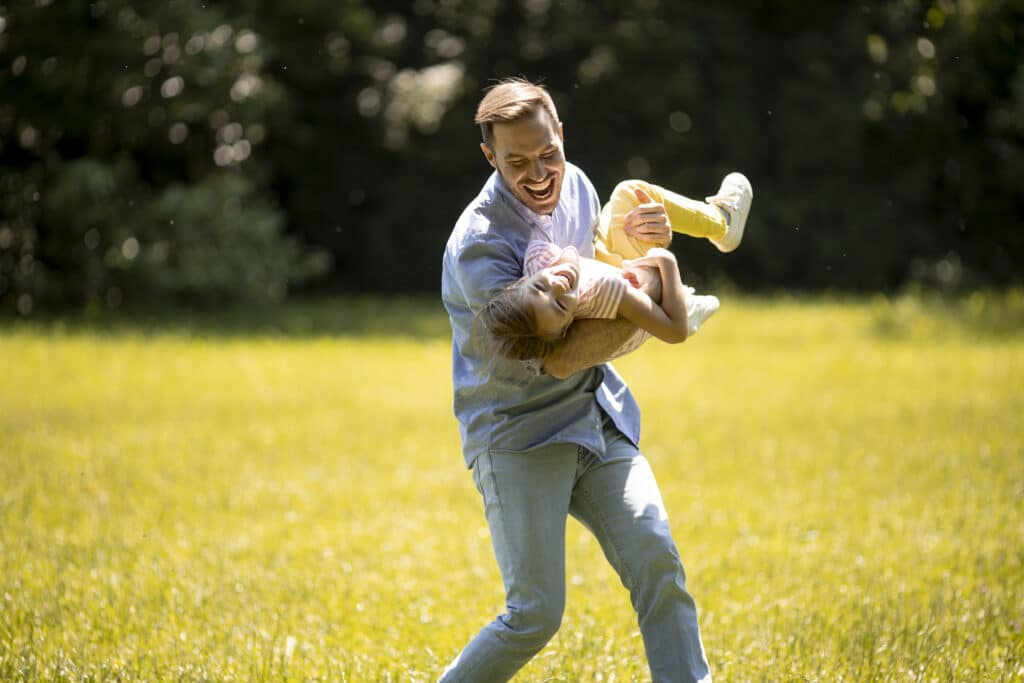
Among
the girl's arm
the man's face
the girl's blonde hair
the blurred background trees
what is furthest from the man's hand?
the blurred background trees

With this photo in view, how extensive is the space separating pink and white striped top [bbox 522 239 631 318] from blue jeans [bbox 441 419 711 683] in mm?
519

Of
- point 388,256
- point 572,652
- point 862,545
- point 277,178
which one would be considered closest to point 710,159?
point 388,256

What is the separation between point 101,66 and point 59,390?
7.80 m

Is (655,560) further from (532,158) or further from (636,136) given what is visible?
(636,136)

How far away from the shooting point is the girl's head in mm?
3000

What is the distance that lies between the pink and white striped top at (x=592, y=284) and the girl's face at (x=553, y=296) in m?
0.04

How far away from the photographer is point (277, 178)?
854 inches

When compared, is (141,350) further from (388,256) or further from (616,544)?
(616,544)

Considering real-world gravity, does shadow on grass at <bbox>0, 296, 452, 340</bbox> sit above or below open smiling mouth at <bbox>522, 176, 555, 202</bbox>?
below

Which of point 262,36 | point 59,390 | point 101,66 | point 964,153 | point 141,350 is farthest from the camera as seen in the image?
point 964,153

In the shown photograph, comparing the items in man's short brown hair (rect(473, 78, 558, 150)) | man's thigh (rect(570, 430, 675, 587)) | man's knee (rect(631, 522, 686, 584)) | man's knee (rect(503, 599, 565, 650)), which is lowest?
man's knee (rect(503, 599, 565, 650))

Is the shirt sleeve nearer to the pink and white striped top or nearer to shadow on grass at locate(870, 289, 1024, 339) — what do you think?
the pink and white striped top

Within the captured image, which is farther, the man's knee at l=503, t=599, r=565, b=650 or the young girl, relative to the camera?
the man's knee at l=503, t=599, r=565, b=650

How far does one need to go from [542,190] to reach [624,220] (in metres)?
0.33
